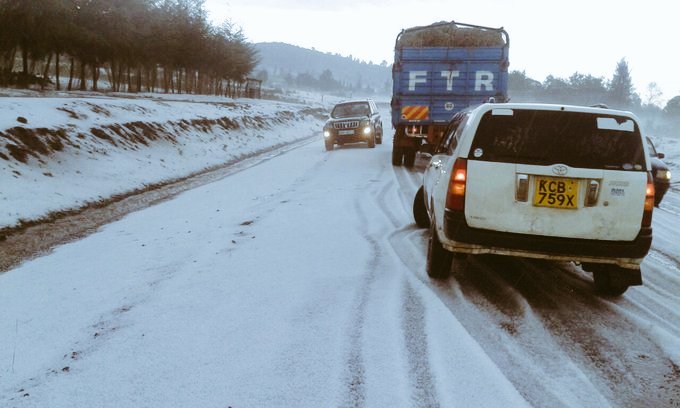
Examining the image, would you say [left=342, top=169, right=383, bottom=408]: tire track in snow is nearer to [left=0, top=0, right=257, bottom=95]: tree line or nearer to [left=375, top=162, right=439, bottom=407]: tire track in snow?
[left=375, top=162, right=439, bottom=407]: tire track in snow

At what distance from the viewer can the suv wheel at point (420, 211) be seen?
6658 mm

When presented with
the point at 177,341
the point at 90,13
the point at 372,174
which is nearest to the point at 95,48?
the point at 90,13

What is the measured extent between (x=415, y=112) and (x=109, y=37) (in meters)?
29.5

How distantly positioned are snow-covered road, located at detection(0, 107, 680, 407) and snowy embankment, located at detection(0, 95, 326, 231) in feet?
8.82

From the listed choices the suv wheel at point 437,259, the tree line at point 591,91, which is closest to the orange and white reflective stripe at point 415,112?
the suv wheel at point 437,259

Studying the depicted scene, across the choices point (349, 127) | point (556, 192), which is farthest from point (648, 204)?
point (349, 127)

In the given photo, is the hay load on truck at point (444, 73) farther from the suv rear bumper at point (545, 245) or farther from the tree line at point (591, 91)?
the tree line at point (591, 91)

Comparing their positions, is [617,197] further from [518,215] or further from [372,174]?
[372,174]

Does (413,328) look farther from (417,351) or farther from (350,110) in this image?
(350,110)

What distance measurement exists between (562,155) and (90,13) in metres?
36.4

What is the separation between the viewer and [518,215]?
3.97 metres

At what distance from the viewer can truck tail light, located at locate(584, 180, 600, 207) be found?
3836 mm

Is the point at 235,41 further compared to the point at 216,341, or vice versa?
the point at 235,41

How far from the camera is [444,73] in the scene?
1212 centimetres
